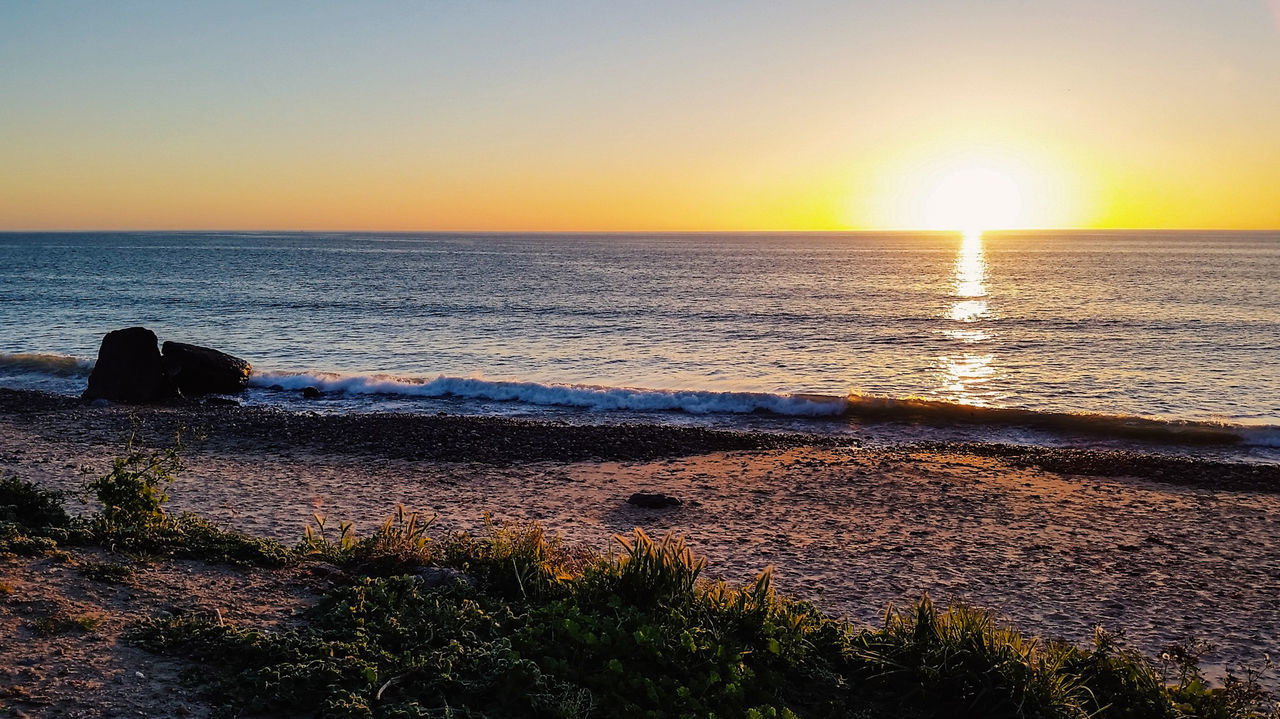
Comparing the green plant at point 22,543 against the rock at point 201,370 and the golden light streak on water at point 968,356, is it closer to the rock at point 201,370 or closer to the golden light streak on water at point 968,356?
the rock at point 201,370

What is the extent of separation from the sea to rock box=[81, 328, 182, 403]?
235 centimetres

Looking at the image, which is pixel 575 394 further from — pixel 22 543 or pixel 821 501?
pixel 22 543

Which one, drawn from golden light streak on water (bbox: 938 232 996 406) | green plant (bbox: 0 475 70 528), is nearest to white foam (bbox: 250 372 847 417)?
golden light streak on water (bbox: 938 232 996 406)

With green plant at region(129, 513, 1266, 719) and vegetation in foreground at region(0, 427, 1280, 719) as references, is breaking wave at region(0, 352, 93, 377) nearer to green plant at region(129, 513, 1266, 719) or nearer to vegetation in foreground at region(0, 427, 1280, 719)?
vegetation in foreground at region(0, 427, 1280, 719)

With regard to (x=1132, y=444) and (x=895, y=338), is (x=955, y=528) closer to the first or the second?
(x=1132, y=444)

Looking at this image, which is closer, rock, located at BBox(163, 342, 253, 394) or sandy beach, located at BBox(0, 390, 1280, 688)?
sandy beach, located at BBox(0, 390, 1280, 688)

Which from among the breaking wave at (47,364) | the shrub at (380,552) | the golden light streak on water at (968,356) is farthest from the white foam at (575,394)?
the shrub at (380,552)

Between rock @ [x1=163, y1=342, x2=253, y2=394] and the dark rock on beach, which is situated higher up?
rock @ [x1=163, y1=342, x2=253, y2=394]

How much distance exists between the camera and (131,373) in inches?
844

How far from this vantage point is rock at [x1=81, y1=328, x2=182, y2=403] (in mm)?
21250

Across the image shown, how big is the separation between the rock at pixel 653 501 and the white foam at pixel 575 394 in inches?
351

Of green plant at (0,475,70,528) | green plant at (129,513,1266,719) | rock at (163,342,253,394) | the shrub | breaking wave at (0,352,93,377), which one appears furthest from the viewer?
breaking wave at (0,352,93,377)

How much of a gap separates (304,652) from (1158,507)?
1250cm

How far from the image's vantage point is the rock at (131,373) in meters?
21.2
